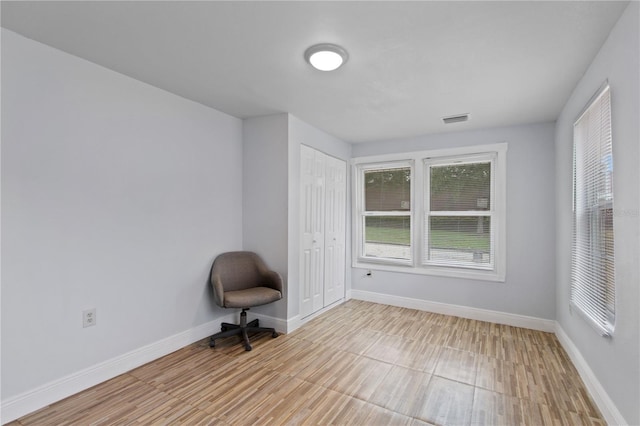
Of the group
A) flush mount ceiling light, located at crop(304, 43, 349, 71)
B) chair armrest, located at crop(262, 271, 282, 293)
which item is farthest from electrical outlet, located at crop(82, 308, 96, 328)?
flush mount ceiling light, located at crop(304, 43, 349, 71)

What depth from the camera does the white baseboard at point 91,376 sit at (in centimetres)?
191

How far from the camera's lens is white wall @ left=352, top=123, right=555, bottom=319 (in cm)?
347

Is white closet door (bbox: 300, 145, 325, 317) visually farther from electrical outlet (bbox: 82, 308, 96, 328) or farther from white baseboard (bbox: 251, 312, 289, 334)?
electrical outlet (bbox: 82, 308, 96, 328)

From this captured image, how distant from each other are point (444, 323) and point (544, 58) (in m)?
2.85

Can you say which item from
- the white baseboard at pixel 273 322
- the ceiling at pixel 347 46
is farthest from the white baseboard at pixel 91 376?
the ceiling at pixel 347 46

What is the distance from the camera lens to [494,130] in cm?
376

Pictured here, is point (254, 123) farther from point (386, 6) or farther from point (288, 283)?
point (386, 6)

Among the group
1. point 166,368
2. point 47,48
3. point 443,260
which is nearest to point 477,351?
point 443,260

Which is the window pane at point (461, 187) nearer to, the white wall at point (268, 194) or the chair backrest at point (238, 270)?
the white wall at point (268, 194)

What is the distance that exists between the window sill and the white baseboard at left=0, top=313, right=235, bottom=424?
2.44 m

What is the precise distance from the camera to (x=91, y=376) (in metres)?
2.26

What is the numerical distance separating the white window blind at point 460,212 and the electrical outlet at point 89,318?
3.67 metres

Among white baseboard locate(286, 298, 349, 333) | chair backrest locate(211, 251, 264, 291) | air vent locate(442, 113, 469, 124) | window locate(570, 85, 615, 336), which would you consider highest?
air vent locate(442, 113, 469, 124)

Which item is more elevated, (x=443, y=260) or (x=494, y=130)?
(x=494, y=130)
